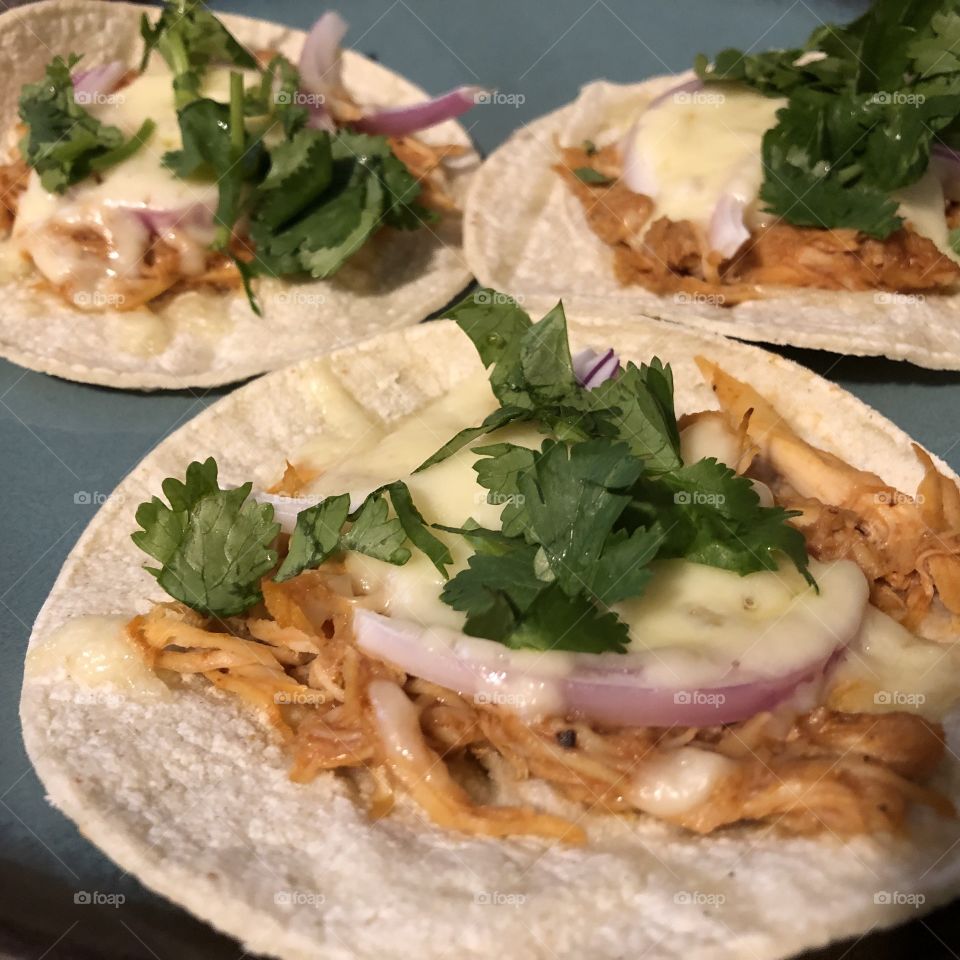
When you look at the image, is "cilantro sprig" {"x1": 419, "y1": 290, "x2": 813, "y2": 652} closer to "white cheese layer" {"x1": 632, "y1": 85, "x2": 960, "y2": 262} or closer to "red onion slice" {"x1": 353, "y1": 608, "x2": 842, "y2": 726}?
"red onion slice" {"x1": 353, "y1": 608, "x2": 842, "y2": 726}

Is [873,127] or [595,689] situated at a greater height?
[873,127]

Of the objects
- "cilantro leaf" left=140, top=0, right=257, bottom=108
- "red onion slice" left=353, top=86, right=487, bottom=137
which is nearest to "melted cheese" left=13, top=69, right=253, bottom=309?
"cilantro leaf" left=140, top=0, right=257, bottom=108

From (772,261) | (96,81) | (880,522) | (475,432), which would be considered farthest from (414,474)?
(96,81)

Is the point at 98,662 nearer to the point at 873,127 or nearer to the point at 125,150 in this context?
the point at 125,150

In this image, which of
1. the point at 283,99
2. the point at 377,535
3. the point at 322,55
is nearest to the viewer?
the point at 377,535

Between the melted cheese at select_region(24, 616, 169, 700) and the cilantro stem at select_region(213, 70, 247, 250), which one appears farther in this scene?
the cilantro stem at select_region(213, 70, 247, 250)

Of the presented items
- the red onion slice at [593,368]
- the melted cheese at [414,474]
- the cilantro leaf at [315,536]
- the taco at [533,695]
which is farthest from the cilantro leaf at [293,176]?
the cilantro leaf at [315,536]

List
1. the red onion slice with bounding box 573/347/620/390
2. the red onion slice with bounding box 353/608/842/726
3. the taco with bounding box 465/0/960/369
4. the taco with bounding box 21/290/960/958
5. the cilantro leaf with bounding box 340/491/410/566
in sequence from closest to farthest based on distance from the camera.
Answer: the taco with bounding box 21/290/960/958 → the red onion slice with bounding box 353/608/842/726 → the cilantro leaf with bounding box 340/491/410/566 → the red onion slice with bounding box 573/347/620/390 → the taco with bounding box 465/0/960/369

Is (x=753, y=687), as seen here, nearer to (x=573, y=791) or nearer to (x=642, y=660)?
(x=642, y=660)
